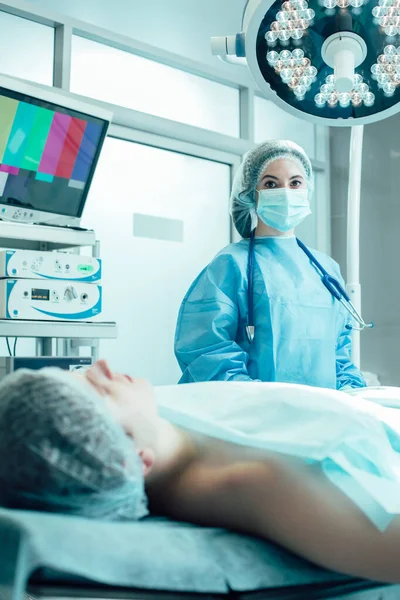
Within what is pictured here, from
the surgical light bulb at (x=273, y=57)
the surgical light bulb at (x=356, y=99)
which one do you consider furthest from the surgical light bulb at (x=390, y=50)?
the surgical light bulb at (x=273, y=57)

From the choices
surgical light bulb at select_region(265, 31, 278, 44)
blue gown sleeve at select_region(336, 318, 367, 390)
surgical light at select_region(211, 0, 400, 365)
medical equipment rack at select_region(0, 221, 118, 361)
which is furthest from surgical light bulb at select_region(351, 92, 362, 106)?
medical equipment rack at select_region(0, 221, 118, 361)

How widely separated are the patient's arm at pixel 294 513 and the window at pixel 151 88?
2.22 metres

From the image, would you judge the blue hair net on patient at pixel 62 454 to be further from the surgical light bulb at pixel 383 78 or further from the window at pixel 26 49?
the window at pixel 26 49

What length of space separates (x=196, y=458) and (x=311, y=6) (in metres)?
0.83

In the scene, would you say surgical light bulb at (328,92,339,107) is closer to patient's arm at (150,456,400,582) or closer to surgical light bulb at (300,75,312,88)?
surgical light bulb at (300,75,312,88)

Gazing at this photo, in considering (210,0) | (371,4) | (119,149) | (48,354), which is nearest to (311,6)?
(371,4)

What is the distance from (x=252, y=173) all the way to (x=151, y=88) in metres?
1.20

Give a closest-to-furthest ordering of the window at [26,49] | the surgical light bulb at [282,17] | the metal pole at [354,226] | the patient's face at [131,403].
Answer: the patient's face at [131,403] → the surgical light bulb at [282,17] → the metal pole at [354,226] → the window at [26,49]

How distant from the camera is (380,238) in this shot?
3.54 meters

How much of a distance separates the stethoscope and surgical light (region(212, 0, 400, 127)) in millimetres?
Answer: 569

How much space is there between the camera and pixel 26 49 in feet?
8.91

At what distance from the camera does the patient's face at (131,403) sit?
3.19 feet

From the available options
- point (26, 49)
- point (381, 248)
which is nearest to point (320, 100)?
point (26, 49)

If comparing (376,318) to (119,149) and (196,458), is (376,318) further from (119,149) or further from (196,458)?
(196,458)
